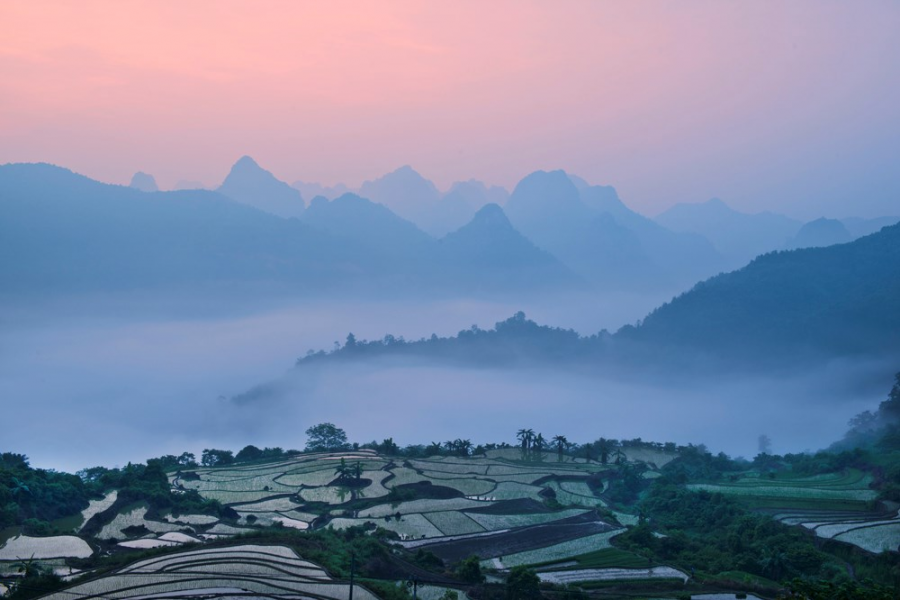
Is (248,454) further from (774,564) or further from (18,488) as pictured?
(774,564)

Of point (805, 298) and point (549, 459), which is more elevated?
point (805, 298)

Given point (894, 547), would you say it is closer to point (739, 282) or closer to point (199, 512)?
point (199, 512)

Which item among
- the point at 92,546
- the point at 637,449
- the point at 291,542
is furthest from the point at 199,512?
the point at 637,449

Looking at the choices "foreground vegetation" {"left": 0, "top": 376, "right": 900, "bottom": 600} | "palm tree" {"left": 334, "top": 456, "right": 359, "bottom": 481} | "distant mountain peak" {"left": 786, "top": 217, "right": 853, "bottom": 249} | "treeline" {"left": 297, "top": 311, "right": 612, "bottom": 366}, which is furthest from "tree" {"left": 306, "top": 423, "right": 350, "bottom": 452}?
"distant mountain peak" {"left": 786, "top": 217, "right": 853, "bottom": 249}

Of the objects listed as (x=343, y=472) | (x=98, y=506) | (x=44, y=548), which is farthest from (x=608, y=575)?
(x=98, y=506)

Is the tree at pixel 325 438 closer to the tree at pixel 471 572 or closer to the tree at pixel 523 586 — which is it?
the tree at pixel 471 572
